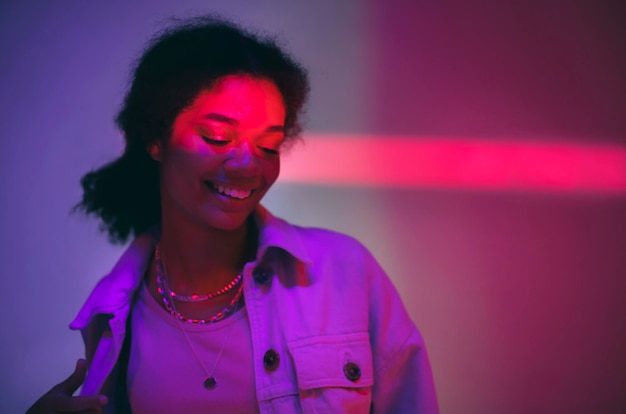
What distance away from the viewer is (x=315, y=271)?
101 centimetres

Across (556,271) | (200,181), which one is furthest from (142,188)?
(556,271)

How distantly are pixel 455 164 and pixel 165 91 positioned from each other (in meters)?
0.78

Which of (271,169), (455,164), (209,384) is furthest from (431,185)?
(209,384)

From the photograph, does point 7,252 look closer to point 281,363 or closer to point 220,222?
point 220,222

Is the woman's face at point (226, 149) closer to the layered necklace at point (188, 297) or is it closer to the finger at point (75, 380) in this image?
the layered necklace at point (188, 297)

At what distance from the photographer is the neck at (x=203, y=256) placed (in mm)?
1044

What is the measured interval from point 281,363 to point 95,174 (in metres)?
A: 0.66

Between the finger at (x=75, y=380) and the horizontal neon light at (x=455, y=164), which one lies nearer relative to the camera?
the finger at (x=75, y=380)

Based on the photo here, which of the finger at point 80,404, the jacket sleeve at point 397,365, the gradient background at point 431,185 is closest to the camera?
the finger at point 80,404

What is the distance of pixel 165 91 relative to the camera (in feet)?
3.30

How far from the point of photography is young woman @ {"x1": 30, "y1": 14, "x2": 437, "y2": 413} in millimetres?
929

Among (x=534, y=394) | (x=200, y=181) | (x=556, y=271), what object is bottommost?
(x=534, y=394)

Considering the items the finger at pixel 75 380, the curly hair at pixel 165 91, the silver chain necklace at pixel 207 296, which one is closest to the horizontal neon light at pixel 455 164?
the curly hair at pixel 165 91

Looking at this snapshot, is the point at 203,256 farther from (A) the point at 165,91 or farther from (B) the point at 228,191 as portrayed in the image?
(A) the point at 165,91
